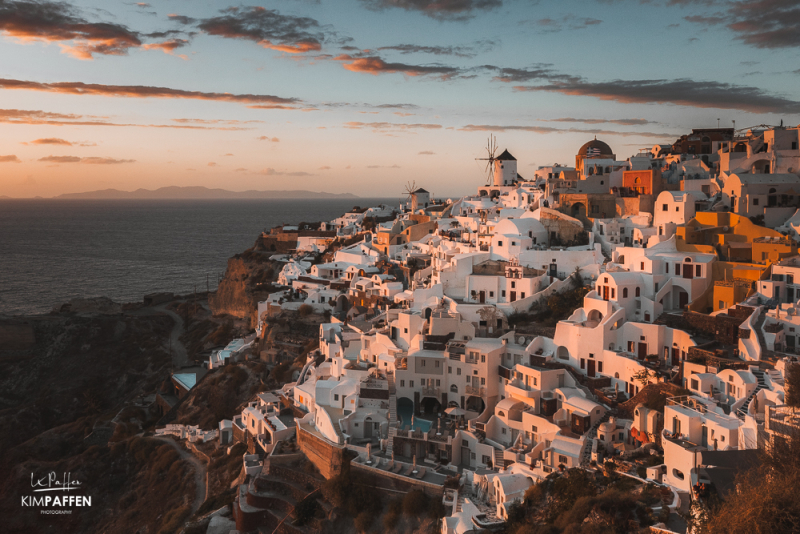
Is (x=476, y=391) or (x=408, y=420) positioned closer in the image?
(x=408, y=420)

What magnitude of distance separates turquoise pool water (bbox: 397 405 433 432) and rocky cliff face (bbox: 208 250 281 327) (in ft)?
82.4

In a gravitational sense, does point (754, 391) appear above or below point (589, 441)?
above

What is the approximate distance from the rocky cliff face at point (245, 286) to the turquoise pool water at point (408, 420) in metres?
25.1

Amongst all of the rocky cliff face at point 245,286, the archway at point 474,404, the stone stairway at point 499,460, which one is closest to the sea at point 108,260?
the rocky cliff face at point 245,286

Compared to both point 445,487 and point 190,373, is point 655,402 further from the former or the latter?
point 190,373

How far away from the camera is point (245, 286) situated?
53.1 m

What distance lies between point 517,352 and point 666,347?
5.41 m

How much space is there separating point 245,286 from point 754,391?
4141cm

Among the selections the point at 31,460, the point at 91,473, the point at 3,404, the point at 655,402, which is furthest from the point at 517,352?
the point at 3,404

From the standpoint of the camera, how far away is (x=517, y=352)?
25.3 metres

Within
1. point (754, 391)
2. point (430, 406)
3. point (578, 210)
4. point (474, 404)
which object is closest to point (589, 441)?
point (754, 391)

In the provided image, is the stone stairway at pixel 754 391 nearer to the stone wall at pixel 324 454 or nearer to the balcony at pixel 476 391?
the balcony at pixel 476 391

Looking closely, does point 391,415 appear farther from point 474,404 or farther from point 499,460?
point 499,460

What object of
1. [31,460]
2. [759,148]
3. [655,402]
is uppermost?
[759,148]
